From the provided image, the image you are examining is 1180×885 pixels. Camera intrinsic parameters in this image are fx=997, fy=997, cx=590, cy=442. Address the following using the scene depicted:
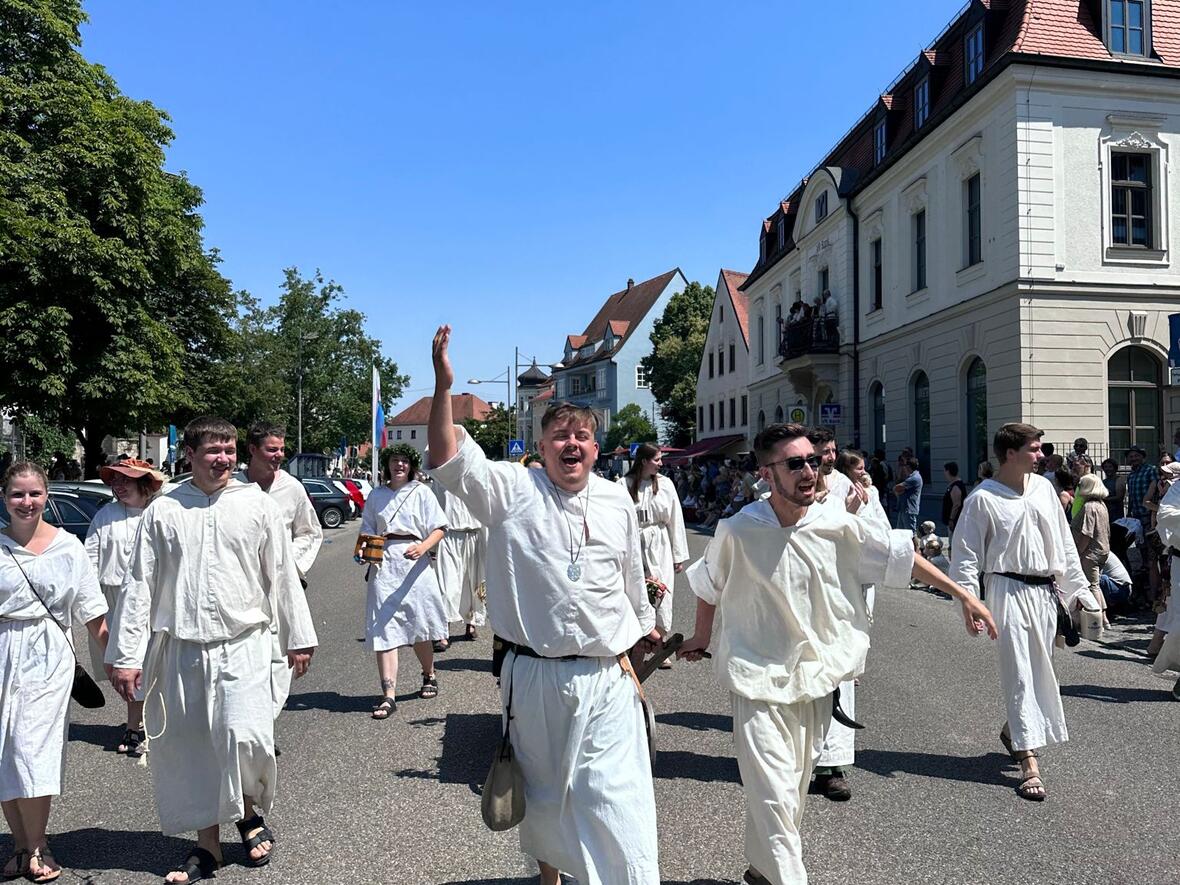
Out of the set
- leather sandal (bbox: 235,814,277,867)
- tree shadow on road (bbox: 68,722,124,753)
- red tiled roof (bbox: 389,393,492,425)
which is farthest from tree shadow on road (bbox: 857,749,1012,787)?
red tiled roof (bbox: 389,393,492,425)

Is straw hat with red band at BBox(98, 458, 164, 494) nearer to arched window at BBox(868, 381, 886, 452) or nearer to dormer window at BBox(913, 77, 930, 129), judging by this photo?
dormer window at BBox(913, 77, 930, 129)

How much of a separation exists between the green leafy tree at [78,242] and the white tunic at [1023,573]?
69.4 ft

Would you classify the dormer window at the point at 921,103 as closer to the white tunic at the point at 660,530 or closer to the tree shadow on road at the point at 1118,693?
the white tunic at the point at 660,530

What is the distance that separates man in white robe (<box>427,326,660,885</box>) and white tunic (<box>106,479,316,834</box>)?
124 cm

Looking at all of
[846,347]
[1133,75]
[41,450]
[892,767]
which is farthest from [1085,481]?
[41,450]

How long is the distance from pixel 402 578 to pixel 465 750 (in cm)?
179

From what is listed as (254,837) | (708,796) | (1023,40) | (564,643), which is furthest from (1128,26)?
(254,837)

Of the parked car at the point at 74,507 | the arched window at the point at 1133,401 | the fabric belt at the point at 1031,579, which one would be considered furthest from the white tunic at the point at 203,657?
the arched window at the point at 1133,401

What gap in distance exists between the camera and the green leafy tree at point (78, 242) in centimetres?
2273

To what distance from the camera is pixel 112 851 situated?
439 cm

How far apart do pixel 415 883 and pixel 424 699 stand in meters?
3.45

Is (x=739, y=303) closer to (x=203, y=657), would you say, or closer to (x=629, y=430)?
(x=629, y=430)

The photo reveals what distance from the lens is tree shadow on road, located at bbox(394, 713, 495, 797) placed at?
5430mm

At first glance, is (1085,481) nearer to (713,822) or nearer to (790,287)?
(713,822)
